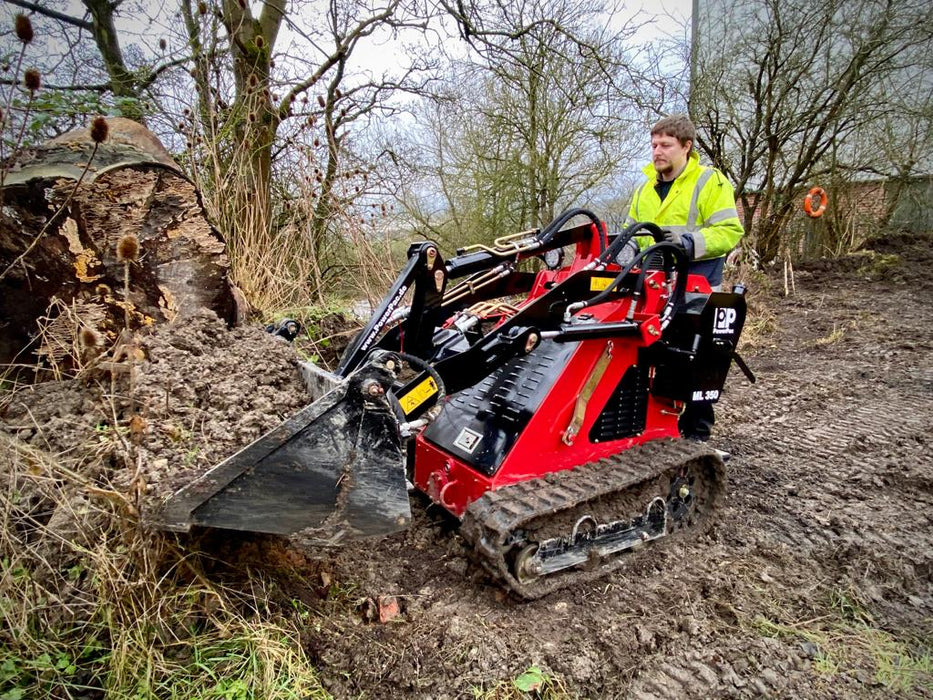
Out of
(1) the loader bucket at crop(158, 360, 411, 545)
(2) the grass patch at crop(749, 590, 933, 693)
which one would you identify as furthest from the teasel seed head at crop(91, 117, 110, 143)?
(2) the grass patch at crop(749, 590, 933, 693)

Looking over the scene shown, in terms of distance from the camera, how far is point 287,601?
2227 mm

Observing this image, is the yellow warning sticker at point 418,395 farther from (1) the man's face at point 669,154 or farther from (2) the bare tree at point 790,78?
(2) the bare tree at point 790,78

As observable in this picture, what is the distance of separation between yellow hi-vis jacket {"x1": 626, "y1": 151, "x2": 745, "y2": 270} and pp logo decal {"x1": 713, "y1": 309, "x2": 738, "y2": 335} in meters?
0.33

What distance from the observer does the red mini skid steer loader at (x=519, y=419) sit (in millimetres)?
1921

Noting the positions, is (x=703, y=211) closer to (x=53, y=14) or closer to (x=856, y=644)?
(x=856, y=644)

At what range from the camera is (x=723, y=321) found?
128 inches

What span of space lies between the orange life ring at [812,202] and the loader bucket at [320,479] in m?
11.9

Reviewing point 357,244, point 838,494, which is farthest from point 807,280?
point 357,244

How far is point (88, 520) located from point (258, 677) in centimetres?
75

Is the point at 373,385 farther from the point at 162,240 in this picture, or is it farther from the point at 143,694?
the point at 162,240

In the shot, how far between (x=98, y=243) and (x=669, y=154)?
306 cm

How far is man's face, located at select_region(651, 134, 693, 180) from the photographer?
11.0 feet

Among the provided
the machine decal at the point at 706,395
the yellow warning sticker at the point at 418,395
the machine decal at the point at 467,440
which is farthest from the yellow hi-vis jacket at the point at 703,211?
the yellow warning sticker at the point at 418,395

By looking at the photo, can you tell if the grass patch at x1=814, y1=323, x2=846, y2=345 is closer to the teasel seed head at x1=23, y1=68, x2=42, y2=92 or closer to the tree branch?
the teasel seed head at x1=23, y1=68, x2=42, y2=92
